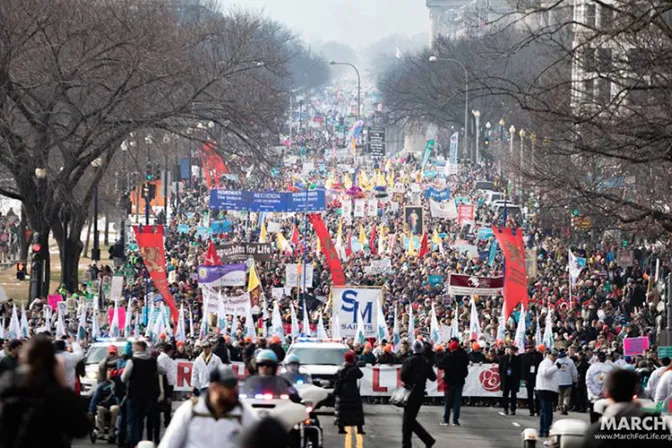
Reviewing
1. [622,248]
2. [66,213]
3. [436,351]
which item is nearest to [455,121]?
[622,248]

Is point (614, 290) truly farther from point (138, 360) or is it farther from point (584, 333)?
point (138, 360)

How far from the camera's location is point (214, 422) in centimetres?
1138

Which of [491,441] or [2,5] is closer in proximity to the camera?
[491,441]

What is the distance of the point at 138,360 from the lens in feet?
63.0

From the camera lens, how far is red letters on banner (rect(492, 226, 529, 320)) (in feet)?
125

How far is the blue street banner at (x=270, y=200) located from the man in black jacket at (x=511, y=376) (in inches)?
944

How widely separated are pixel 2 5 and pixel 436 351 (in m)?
18.6

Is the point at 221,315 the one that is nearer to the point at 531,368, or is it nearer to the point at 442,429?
the point at 531,368

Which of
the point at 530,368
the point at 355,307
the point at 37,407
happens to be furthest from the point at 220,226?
the point at 37,407

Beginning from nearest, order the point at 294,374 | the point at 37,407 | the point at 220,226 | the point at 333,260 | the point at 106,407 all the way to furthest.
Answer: the point at 37,407
the point at 294,374
the point at 106,407
the point at 333,260
the point at 220,226

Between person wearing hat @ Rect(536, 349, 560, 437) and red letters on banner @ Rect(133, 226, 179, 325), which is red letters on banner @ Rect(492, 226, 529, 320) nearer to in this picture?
red letters on banner @ Rect(133, 226, 179, 325)

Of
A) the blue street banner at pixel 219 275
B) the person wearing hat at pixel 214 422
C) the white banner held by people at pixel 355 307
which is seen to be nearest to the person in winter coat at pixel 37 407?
the person wearing hat at pixel 214 422

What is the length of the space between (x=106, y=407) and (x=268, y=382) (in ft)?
19.3

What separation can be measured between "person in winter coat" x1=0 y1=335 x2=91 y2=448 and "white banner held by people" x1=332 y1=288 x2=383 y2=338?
25.9 m
